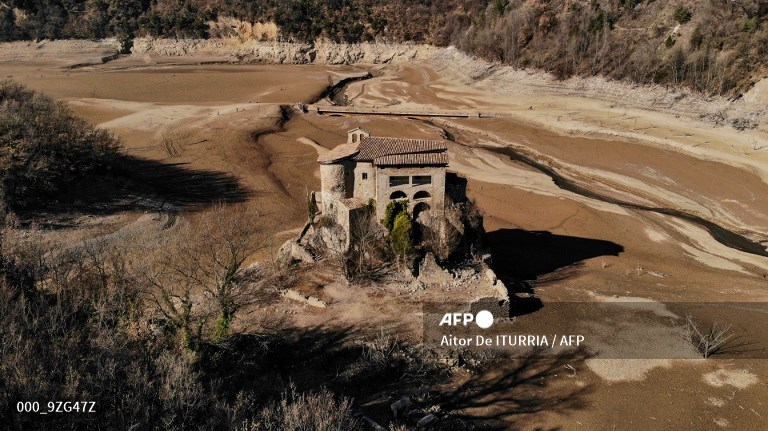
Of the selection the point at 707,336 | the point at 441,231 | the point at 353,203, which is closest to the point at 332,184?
the point at 353,203

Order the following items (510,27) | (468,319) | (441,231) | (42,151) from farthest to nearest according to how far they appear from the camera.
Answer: (510,27) → (42,151) → (441,231) → (468,319)

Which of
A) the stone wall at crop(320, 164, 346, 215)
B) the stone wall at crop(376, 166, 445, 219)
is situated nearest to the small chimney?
the stone wall at crop(320, 164, 346, 215)

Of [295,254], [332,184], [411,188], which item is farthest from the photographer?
[295,254]

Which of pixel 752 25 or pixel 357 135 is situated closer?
pixel 357 135

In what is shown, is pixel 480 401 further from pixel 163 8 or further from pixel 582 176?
pixel 163 8

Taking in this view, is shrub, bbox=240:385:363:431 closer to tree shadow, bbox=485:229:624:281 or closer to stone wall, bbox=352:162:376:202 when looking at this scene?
stone wall, bbox=352:162:376:202

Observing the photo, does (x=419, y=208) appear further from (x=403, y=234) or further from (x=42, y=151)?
(x=42, y=151)

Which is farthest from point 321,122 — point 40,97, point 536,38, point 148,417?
point 148,417
